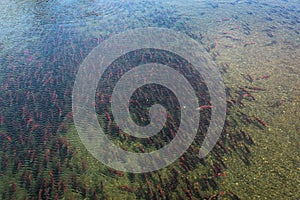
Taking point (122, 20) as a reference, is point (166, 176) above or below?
below

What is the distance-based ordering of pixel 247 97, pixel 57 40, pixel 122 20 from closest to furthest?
1. pixel 247 97
2. pixel 57 40
3. pixel 122 20

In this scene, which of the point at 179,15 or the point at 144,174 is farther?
Answer: the point at 179,15

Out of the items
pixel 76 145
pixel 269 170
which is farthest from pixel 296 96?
pixel 76 145

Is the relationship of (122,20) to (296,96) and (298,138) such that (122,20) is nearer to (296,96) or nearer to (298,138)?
(296,96)

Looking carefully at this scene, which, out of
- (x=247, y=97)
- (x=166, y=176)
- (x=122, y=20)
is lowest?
(x=166, y=176)

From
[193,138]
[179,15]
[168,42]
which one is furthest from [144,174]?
[179,15]

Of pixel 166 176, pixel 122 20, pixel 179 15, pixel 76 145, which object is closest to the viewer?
pixel 166 176
